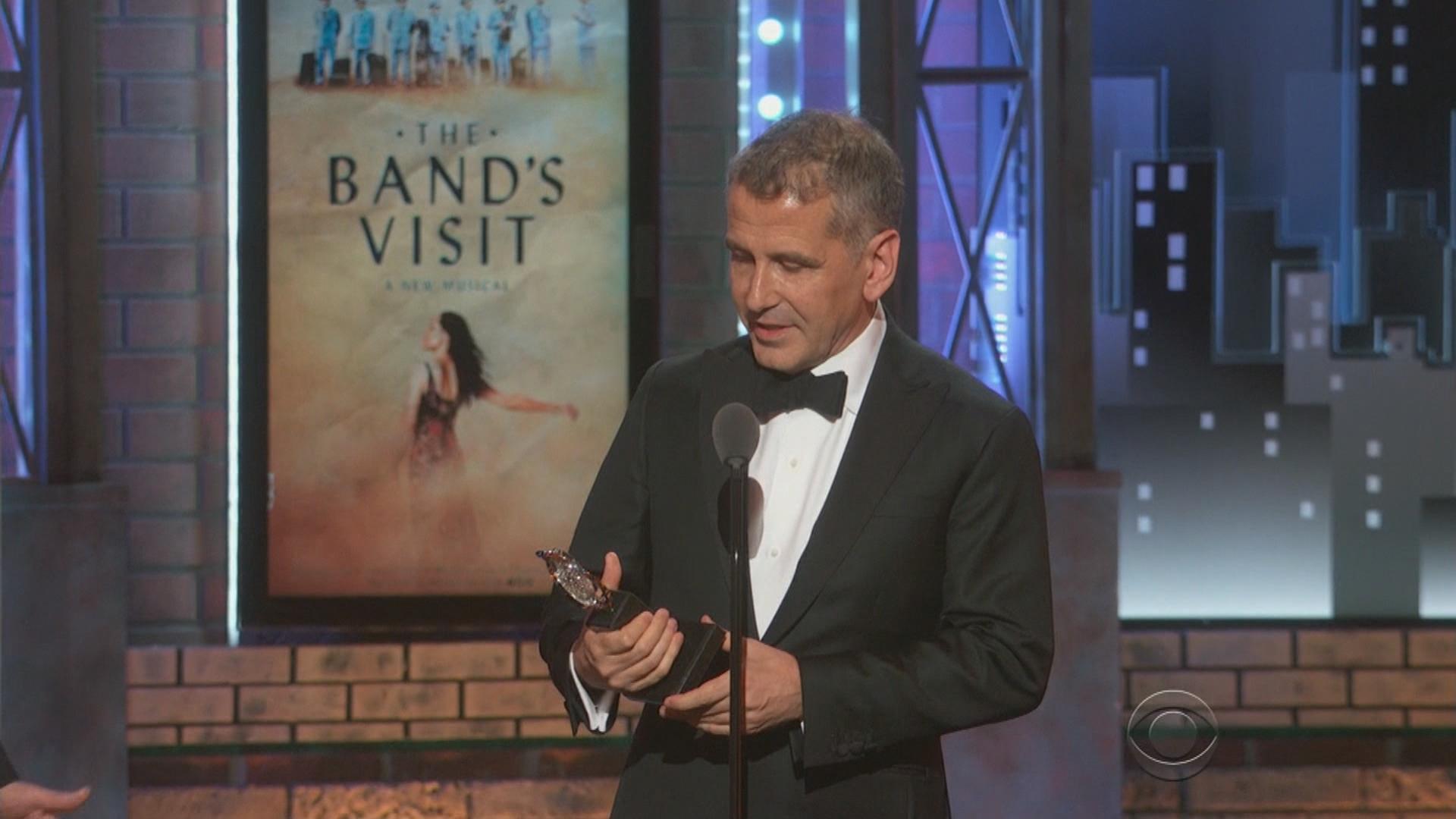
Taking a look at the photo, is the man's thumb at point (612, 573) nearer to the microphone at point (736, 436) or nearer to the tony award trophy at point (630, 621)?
the tony award trophy at point (630, 621)

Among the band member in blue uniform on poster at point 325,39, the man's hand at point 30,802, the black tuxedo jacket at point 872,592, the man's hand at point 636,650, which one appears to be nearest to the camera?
the man's hand at point 636,650

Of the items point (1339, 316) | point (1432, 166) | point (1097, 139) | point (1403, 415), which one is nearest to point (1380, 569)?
point (1403, 415)

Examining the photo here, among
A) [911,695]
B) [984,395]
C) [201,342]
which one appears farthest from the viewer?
[201,342]

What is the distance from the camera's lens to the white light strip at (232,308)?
3.74 meters

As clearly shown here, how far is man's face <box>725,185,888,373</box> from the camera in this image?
5.72 ft

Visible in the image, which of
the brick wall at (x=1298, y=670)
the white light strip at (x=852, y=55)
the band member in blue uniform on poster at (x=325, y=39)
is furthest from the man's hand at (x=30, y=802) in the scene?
the brick wall at (x=1298, y=670)

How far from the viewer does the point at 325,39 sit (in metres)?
3.75

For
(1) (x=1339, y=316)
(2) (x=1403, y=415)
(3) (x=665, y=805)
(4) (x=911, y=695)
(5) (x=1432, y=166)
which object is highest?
(5) (x=1432, y=166)

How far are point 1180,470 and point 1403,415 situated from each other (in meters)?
0.54

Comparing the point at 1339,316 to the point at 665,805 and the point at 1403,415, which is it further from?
the point at 665,805

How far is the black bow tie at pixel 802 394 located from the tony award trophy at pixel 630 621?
0.95ft

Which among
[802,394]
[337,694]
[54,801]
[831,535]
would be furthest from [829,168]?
[337,694]

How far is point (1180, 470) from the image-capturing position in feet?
12.8

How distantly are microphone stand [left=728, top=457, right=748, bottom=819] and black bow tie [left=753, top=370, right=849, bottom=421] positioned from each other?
338 mm
